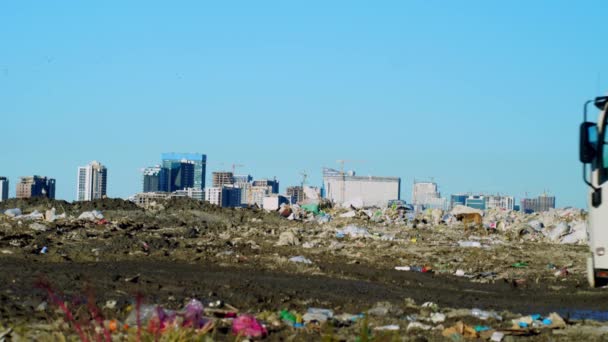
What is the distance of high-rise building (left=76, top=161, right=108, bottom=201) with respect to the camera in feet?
315

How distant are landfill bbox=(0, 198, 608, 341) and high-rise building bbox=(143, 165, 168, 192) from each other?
72594mm

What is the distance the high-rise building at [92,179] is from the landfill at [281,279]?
64.0 meters

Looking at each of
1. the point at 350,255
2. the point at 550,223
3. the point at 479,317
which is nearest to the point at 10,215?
the point at 350,255

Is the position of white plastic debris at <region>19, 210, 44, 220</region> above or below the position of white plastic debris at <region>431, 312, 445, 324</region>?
above

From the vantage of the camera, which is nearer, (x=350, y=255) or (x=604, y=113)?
(x=604, y=113)

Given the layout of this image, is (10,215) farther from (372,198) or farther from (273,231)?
(372,198)

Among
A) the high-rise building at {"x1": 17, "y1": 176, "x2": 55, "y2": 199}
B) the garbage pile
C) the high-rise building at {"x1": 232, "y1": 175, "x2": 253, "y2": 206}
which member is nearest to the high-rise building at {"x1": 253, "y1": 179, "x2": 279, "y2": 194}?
the high-rise building at {"x1": 232, "y1": 175, "x2": 253, "y2": 206}

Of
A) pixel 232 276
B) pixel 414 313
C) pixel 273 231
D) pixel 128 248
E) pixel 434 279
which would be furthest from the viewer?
pixel 273 231

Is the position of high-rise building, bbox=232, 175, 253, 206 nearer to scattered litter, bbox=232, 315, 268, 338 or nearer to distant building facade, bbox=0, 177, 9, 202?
distant building facade, bbox=0, 177, 9, 202

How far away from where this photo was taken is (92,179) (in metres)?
97.2

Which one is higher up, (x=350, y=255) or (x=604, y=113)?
(x=604, y=113)

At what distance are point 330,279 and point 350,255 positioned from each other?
577 cm

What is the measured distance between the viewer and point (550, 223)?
32.7 m

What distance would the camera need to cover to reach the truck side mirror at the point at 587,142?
9930mm
